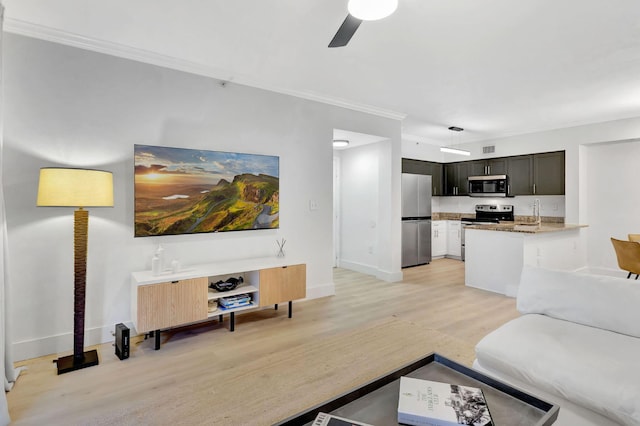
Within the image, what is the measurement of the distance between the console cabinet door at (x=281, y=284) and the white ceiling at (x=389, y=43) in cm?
216

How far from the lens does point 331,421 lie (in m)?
1.21

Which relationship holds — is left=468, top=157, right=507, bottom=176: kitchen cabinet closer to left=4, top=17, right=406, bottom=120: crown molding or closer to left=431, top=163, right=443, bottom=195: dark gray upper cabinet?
left=431, top=163, right=443, bottom=195: dark gray upper cabinet

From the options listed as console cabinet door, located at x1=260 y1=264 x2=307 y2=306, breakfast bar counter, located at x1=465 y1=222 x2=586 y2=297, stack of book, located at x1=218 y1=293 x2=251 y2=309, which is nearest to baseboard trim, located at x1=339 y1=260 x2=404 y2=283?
breakfast bar counter, located at x1=465 y1=222 x2=586 y2=297

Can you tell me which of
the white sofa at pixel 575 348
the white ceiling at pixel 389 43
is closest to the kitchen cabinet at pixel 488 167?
the white ceiling at pixel 389 43

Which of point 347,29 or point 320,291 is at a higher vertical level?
point 347,29

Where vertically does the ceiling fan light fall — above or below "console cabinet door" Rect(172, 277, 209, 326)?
above

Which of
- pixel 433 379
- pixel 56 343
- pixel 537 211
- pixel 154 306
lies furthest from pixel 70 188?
pixel 537 211

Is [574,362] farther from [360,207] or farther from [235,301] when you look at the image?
[360,207]

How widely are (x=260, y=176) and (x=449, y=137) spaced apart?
16.1 feet

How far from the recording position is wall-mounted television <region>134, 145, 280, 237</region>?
311cm

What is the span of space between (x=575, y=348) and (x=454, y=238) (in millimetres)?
5917

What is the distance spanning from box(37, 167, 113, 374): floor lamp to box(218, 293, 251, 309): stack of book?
42.5 inches

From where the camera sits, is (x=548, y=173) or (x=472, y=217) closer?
(x=548, y=173)

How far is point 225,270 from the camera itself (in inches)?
125
